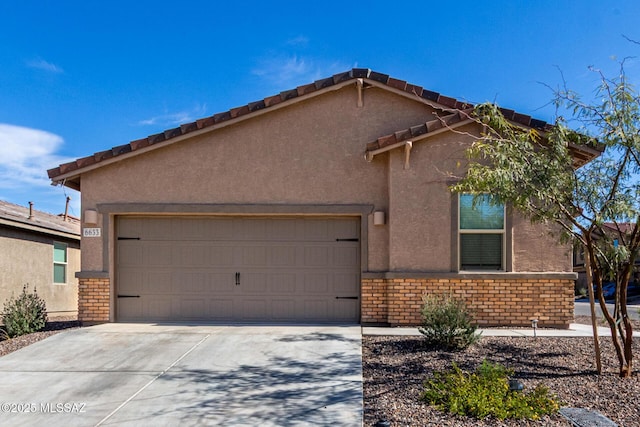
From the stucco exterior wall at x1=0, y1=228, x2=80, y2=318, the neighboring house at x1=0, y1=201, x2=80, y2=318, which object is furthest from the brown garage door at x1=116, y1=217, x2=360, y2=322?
the stucco exterior wall at x1=0, y1=228, x2=80, y2=318

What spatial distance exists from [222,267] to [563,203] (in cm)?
667

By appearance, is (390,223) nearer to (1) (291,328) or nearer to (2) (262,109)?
(1) (291,328)

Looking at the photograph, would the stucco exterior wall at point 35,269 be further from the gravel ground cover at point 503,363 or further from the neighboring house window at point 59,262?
the gravel ground cover at point 503,363

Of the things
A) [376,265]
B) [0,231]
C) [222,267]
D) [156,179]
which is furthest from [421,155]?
[0,231]

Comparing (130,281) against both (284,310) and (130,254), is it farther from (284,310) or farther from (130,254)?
(284,310)

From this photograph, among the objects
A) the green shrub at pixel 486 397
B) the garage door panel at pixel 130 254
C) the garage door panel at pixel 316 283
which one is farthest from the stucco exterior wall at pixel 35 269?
the green shrub at pixel 486 397

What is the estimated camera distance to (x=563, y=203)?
637cm

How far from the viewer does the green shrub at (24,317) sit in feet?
31.3

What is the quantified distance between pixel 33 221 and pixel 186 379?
1165 cm

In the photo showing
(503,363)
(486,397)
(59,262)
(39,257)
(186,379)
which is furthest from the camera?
(59,262)

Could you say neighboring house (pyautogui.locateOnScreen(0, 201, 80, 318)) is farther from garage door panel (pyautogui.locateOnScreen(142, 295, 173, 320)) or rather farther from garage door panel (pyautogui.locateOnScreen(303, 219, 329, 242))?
garage door panel (pyautogui.locateOnScreen(303, 219, 329, 242))

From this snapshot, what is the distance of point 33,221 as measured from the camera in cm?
1571

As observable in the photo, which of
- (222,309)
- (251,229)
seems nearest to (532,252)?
(251,229)

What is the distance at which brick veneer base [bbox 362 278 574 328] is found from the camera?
32.1 feet
